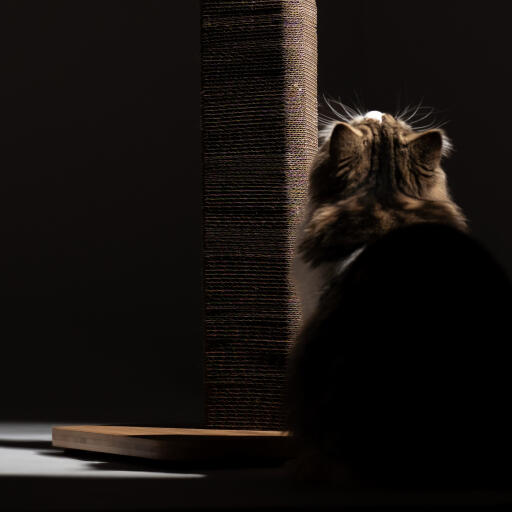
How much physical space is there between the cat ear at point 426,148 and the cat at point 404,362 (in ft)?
0.64

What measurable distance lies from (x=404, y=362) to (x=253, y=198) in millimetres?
1037

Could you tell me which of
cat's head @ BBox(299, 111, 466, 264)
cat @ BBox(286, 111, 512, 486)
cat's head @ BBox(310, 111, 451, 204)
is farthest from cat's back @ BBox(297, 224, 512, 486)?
cat's head @ BBox(310, 111, 451, 204)

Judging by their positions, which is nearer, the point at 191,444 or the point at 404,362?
the point at 404,362

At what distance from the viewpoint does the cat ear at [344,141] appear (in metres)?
2.75

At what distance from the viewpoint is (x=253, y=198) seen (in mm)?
3250

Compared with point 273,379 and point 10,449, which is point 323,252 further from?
point 10,449

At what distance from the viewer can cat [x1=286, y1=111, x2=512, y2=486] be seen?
2.34m

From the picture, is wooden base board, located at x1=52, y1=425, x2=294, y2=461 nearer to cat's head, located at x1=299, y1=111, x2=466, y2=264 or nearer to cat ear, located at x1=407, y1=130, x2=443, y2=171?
cat's head, located at x1=299, y1=111, x2=466, y2=264

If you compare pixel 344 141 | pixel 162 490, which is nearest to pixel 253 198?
pixel 344 141

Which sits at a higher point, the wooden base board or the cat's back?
the cat's back

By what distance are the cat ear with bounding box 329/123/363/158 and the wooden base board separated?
0.75m

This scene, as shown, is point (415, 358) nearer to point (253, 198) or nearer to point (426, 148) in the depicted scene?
point (426, 148)

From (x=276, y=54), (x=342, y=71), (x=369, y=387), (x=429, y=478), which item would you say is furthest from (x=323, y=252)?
(x=342, y=71)

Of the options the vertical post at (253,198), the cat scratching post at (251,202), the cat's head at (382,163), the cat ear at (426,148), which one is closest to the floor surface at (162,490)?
the cat scratching post at (251,202)
